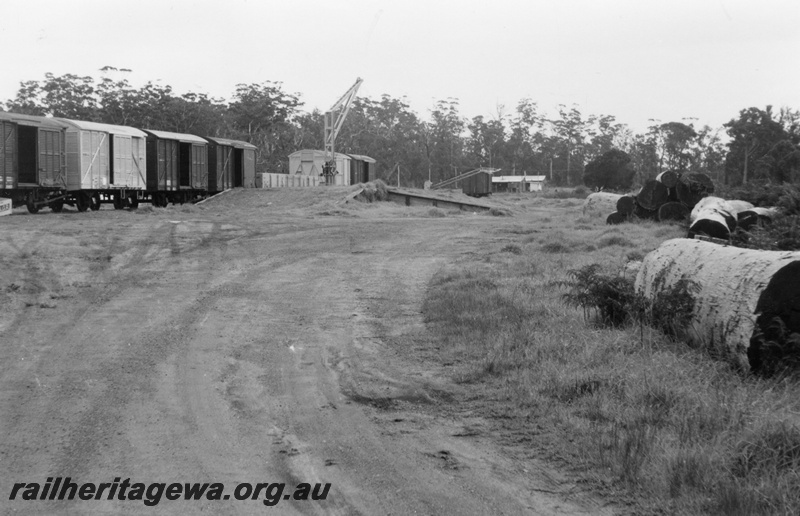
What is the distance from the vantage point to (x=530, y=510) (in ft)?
14.4

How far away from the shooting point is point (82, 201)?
3000cm

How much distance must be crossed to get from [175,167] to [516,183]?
220ft

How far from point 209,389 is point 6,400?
5.08 feet

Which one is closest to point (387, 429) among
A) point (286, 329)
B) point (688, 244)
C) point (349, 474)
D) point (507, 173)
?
point (349, 474)

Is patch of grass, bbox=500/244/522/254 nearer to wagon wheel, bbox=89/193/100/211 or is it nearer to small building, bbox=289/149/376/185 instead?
wagon wheel, bbox=89/193/100/211

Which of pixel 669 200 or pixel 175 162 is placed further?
pixel 175 162

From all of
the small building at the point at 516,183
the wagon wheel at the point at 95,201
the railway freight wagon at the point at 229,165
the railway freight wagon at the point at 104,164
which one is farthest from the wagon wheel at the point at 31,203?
the small building at the point at 516,183

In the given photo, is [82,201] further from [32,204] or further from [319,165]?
[319,165]

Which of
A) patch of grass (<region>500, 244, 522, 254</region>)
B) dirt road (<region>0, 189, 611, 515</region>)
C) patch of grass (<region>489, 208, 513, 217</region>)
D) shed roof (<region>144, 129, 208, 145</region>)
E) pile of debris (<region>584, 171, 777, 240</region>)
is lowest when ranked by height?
dirt road (<region>0, 189, 611, 515</region>)

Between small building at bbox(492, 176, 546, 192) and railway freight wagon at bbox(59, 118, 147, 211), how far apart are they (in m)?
66.2

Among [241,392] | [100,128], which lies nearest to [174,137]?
[100,128]

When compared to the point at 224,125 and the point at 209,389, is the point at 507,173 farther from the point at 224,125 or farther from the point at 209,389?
the point at 209,389

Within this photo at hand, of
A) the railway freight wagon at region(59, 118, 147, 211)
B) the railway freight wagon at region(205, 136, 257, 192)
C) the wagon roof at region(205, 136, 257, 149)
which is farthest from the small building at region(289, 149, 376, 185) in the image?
the railway freight wagon at region(59, 118, 147, 211)

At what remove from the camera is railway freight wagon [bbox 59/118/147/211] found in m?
29.0
